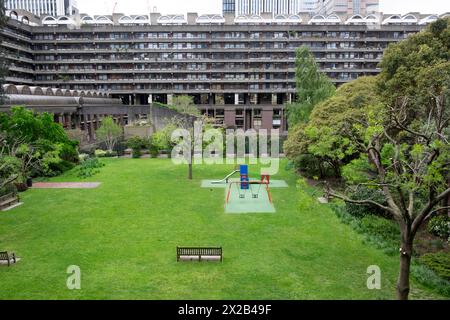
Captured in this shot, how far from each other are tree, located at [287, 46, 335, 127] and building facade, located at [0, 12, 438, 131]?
40.0 meters

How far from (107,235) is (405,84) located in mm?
19743

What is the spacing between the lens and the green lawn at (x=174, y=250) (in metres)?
14.6

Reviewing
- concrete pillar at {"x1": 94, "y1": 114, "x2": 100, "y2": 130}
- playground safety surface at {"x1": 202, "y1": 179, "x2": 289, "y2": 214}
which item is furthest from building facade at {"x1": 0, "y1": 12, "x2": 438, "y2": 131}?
playground safety surface at {"x1": 202, "y1": 179, "x2": 289, "y2": 214}

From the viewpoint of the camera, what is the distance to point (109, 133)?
5316 cm

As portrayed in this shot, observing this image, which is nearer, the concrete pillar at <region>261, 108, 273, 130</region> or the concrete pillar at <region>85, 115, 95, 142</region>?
the concrete pillar at <region>85, 115, 95, 142</region>

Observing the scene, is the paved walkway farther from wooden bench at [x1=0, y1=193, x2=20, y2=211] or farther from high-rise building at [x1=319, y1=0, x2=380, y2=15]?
high-rise building at [x1=319, y1=0, x2=380, y2=15]

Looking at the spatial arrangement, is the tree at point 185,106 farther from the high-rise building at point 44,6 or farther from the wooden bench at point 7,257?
the high-rise building at point 44,6

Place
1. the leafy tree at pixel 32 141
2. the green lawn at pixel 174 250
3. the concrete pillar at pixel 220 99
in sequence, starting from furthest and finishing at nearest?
the concrete pillar at pixel 220 99 → the leafy tree at pixel 32 141 → the green lawn at pixel 174 250

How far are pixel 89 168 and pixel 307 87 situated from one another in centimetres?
2434

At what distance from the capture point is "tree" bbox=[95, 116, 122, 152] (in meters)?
52.4

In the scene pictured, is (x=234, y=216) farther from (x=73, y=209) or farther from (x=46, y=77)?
(x=46, y=77)

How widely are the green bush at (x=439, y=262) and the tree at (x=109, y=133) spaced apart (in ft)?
140

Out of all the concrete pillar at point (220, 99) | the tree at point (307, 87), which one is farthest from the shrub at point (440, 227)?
the concrete pillar at point (220, 99)

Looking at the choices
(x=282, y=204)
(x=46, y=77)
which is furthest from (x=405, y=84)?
(x=46, y=77)
